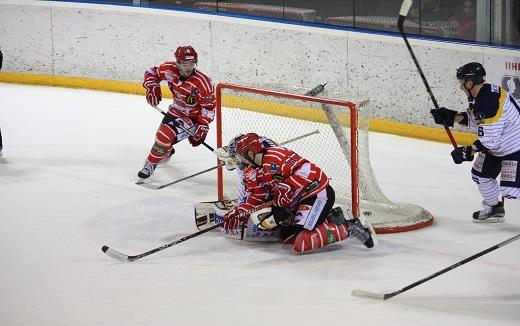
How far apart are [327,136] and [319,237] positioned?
Result: 1.12 meters

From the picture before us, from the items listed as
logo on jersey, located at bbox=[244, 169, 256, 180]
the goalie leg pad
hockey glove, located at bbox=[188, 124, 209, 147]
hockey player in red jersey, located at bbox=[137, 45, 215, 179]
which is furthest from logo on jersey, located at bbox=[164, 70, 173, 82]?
the goalie leg pad

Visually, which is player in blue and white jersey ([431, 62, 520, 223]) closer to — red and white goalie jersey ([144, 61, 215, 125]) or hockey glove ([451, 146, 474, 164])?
hockey glove ([451, 146, 474, 164])

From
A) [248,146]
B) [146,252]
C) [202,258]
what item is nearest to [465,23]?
[248,146]

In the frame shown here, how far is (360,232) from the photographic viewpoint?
19.3ft

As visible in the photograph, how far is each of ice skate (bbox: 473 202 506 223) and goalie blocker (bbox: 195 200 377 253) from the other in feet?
2.89

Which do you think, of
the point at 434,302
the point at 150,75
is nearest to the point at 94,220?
the point at 150,75

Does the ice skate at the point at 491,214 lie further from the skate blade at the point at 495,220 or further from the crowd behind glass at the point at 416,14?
the crowd behind glass at the point at 416,14

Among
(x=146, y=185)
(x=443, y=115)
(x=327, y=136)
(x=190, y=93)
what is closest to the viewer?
(x=443, y=115)

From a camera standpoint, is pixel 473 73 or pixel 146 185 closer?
pixel 473 73

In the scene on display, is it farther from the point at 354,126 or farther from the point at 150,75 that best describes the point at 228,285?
the point at 150,75

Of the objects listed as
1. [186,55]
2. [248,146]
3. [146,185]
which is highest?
[186,55]

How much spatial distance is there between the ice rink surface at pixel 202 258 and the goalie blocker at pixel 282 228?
0.22 feet

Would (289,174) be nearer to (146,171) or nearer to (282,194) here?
(282,194)

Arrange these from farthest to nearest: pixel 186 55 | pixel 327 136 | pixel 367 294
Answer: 1. pixel 186 55
2. pixel 327 136
3. pixel 367 294
